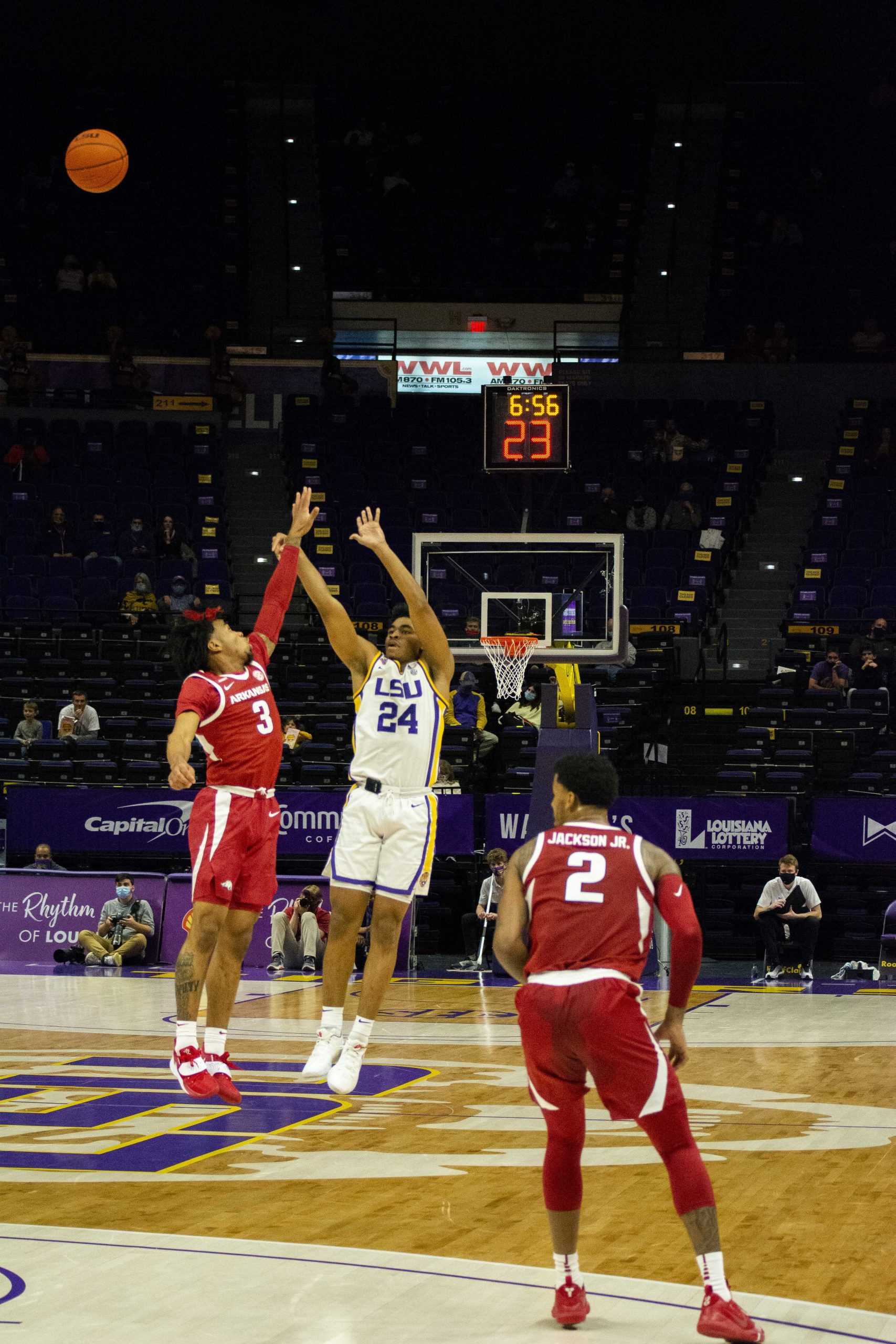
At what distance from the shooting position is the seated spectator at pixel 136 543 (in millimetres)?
26391

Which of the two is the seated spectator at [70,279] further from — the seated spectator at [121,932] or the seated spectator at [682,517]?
the seated spectator at [121,932]

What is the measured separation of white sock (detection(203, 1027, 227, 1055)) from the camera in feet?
27.4

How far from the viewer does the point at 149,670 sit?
2380 cm

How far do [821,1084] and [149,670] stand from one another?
50.1ft

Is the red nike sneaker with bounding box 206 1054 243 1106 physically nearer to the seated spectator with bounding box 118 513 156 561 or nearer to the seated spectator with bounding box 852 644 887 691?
the seated spectator with bounding box 852 644 887 691

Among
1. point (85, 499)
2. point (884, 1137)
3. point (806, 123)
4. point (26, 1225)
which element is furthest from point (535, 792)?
point (806, 123)

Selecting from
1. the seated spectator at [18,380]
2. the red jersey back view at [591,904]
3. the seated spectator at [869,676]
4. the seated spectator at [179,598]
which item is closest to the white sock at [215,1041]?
the red jersey back view at [591,904]

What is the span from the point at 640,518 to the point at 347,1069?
20.2 metres

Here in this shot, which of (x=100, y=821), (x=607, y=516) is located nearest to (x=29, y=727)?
(x=100, y=821)

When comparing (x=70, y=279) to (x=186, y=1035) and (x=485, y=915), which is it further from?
(x=186, y=1035)

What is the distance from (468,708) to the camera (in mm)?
22359

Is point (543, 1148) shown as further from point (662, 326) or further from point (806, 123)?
point (806, 123)

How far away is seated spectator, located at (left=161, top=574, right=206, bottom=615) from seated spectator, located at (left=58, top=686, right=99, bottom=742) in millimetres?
Result: 3093

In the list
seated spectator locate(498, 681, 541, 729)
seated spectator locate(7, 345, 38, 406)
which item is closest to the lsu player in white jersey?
seated spectator locate(498, 681, 541, 729)
